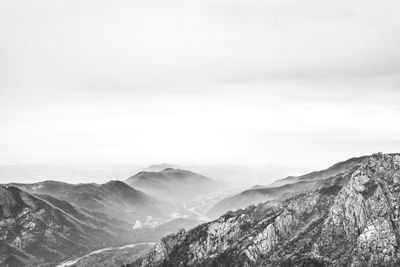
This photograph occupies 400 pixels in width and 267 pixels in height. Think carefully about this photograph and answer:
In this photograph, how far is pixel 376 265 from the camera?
19400 cm

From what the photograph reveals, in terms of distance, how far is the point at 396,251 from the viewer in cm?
19675

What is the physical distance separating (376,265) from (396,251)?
11487 millimetres

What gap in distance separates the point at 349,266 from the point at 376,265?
36.7 ft

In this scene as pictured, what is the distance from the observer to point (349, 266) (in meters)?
198

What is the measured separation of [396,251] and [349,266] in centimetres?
2128
